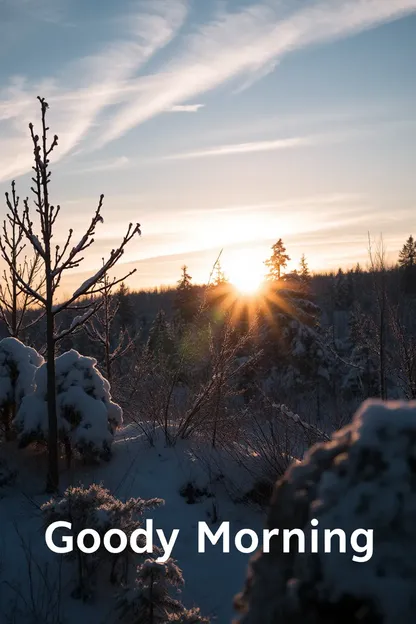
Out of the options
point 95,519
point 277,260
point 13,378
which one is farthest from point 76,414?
point 277,260

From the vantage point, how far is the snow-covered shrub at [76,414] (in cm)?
686

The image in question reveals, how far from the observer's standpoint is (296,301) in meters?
24.6

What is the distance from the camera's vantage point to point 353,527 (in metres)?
1.51

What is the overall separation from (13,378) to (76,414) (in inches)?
61.0

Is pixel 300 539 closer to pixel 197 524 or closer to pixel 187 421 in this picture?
pixel 197 524

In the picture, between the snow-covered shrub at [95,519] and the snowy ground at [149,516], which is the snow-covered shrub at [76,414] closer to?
the snowy ground at [149,516]

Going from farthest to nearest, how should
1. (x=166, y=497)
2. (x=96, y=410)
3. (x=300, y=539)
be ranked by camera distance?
(x=96, y=410)
(x=166, y=497)
(x=300, y=539)

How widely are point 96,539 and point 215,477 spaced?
2264mm

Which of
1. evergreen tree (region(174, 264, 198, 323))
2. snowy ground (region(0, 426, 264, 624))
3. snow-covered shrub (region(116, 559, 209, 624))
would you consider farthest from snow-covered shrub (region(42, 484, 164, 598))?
evergreen tree (region(174, 264, 198, 323))

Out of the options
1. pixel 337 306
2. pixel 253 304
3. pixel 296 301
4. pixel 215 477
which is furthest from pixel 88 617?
pixel 337 306

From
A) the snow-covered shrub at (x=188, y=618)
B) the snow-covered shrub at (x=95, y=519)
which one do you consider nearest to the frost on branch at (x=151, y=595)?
the snow-covered shrub at (x=188, y=618)

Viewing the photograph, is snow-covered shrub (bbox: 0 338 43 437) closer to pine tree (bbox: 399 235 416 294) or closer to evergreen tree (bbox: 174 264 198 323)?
evergreen tree (bbox: 174 264 198 323)

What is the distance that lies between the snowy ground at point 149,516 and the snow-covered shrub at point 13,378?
806 millimetres

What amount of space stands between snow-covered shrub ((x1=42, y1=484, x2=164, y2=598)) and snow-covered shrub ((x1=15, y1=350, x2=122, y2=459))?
1.92 metres
